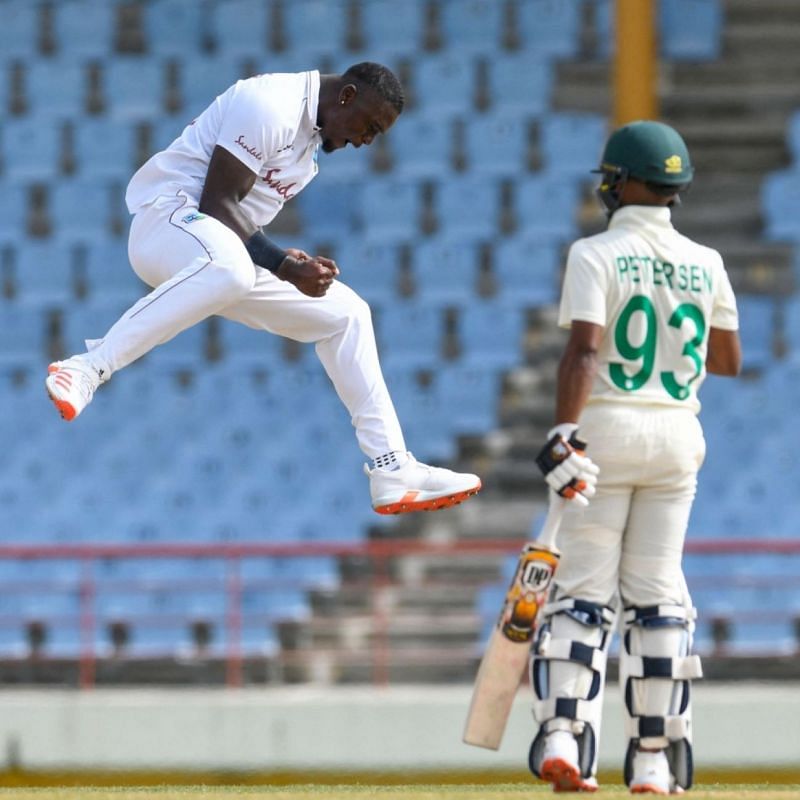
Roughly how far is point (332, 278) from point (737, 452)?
266 inches

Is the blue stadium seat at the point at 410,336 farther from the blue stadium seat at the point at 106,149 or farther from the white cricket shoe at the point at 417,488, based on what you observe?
the white cricket shoe at the point at 417,488

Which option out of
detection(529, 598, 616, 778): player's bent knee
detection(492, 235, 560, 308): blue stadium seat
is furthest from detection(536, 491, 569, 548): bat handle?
detection(492, 235, 560, 308): blue stadium seat

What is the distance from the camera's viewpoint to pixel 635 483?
19.9 ft

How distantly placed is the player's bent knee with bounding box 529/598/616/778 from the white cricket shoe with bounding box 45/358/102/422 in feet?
4.84

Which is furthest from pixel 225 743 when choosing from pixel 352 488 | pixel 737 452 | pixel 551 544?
pixel 551 544

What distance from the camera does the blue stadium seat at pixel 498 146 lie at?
14.1 metres

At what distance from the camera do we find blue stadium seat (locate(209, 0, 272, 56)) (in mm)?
15172

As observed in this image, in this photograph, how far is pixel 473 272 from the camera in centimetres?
1359

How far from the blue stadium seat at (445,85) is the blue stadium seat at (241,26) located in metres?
1.25

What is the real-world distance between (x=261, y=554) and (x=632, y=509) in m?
4.44

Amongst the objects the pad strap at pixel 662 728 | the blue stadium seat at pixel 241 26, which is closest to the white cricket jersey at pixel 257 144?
the pad strap at pixel 662 728

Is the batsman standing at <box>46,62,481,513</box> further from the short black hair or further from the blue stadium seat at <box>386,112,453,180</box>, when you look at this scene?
the blue stadium seat at <box>386,112,453,180</box>

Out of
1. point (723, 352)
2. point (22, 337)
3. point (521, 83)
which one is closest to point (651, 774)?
point (723, 352)

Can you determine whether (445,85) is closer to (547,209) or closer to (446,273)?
(547,209)
